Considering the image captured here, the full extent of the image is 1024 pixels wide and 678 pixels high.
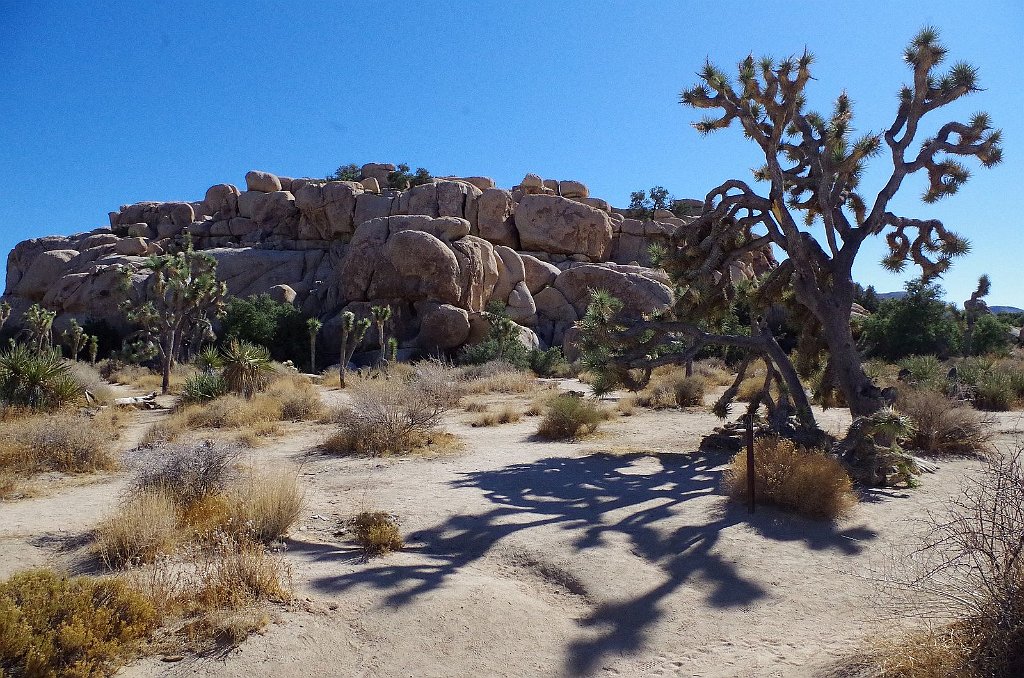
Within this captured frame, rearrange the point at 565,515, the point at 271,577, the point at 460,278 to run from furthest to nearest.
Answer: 1. the point at 460,278
2. the point at 565,515
3. the point at 271,577

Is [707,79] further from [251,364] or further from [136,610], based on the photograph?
[251,364]

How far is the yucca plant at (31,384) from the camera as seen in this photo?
13336 millimetres

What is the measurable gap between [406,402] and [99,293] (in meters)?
40.1

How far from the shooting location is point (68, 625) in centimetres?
367

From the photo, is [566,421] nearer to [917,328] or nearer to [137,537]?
[137,537]

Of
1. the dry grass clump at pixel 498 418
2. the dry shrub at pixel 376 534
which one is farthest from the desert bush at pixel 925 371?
the dry shrub at pixel 376 534

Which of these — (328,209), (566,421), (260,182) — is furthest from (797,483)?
(260,182)

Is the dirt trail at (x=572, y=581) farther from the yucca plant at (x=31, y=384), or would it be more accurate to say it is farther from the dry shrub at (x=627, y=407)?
the yucca plant at (x=31, y=384)

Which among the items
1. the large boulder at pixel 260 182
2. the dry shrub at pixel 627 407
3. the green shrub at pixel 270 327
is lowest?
the dry shrub at pixel 627 407

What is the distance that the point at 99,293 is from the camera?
43.1m

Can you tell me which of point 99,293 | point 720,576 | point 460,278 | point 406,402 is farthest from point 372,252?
point 720,576

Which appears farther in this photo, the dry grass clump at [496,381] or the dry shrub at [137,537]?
the dry grass clump at [496,381]

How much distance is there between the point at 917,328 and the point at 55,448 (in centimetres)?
3017

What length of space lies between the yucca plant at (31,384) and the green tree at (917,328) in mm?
27448
